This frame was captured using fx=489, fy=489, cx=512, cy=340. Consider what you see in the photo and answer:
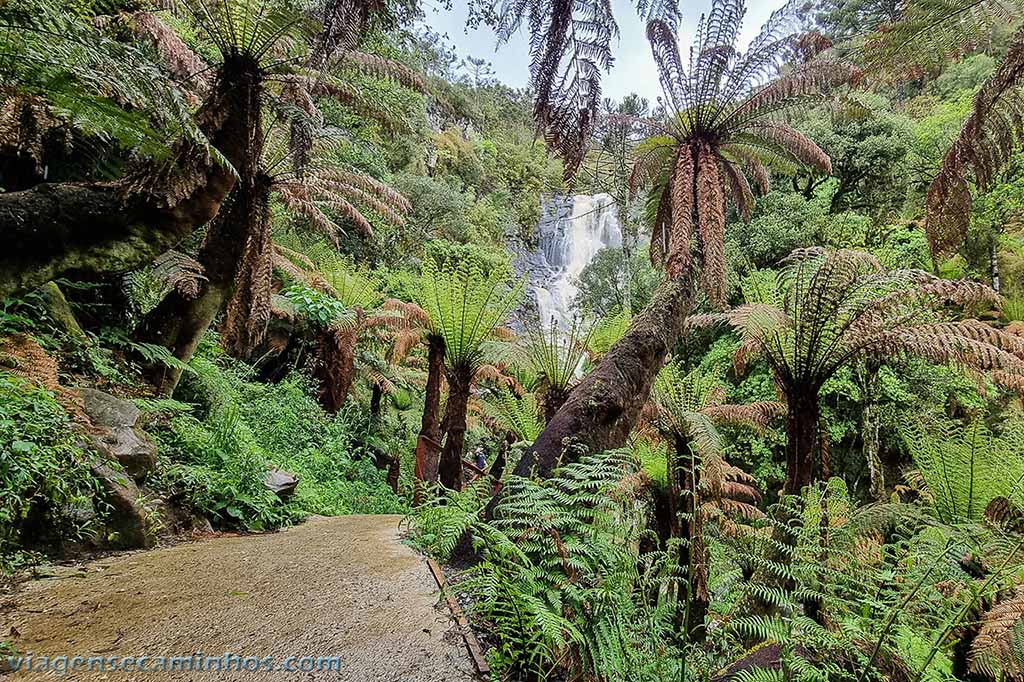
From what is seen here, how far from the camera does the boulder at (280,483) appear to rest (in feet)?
13.0

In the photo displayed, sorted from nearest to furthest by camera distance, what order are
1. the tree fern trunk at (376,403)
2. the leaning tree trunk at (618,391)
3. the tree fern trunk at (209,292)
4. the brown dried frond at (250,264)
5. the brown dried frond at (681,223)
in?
the leaning tree trunk at (618,391) < the brown dried frond at (681,223) < the tree fern trunk at (209,292) < the brown dried frond at (250,264) < the tree fern trunk at (376,403)

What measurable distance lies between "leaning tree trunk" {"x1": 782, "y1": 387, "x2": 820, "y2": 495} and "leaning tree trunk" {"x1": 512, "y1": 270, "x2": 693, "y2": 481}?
1.24 metres

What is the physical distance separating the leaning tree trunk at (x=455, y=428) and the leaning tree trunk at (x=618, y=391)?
1.58 m

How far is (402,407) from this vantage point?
10539 mm

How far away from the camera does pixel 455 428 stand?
450cm

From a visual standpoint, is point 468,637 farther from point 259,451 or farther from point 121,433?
point 259,451

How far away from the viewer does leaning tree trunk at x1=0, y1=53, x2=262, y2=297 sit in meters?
2.22

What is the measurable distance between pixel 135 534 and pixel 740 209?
5739 millimetres

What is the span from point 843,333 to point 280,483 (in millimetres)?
4509

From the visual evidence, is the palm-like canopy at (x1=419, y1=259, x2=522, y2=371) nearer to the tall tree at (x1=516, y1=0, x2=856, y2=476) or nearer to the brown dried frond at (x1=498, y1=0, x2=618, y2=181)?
the tall tree at (x1=516, y1=0, x2=856, y2=476)

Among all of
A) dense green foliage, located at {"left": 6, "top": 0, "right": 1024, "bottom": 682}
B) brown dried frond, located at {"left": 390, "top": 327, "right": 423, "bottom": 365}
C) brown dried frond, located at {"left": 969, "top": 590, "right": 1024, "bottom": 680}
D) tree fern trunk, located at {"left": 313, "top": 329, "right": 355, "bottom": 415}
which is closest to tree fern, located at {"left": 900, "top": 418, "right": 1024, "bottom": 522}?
dense green foliage, located at {"left": 6, "top": 0, "right": 1024, "bottom": 682}

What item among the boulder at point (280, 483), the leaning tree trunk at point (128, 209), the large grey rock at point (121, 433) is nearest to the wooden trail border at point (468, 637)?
the large grey rock at point (121, 433)

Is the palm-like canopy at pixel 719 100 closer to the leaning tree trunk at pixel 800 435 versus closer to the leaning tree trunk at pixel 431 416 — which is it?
the leaning tree trunk at pixel 800 435

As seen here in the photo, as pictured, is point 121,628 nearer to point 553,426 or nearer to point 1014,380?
point 553,426
